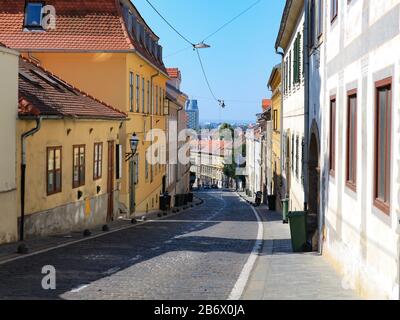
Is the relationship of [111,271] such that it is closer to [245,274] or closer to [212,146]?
[245,274]

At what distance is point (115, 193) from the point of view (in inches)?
1075

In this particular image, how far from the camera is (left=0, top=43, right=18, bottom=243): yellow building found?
50.5 feet

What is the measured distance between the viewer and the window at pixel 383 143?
822 centimetres

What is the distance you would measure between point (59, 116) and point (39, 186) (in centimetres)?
198

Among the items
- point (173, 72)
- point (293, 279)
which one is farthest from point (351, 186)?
point (173, 72)

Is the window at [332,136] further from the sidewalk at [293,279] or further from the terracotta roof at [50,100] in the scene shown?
the terracotta roof at [50,100]

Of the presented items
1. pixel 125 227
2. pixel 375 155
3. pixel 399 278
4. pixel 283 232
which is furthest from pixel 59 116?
pixel 399 278

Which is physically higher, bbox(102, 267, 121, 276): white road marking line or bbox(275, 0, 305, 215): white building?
bbox(275, 0, 305, 215): white building

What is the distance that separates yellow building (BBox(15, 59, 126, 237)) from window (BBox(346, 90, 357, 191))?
7987 mm

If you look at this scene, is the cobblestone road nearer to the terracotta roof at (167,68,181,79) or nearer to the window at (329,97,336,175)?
the window at (329,97,336,175)

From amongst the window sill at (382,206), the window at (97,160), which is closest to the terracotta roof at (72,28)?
the window at (97,160)

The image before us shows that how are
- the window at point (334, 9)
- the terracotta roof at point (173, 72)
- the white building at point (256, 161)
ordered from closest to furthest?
the window at point (334, 9)
the terracotta roof at point (173, 72)
the white building at point (256, 161)

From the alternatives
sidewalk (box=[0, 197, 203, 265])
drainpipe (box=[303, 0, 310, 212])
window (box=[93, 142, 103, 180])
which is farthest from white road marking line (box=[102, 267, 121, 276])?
window (box=[93, 142, 103, 180])
